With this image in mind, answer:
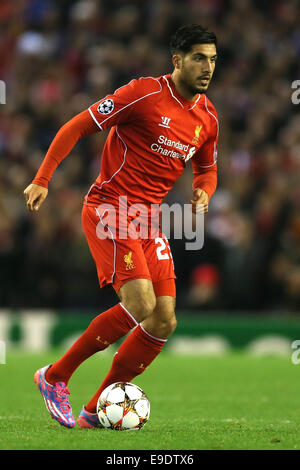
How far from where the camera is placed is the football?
210 inches

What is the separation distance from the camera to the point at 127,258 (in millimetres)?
5453

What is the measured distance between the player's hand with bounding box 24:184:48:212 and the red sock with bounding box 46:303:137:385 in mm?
777

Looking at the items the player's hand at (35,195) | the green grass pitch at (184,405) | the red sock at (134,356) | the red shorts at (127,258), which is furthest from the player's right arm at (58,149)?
the green grass pitch at (184,405)

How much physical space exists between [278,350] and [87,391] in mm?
4335

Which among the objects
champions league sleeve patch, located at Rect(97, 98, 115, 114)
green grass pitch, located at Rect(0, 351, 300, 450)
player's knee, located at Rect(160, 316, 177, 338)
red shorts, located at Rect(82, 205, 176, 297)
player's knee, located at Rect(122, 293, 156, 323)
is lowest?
green grass pitch, located at Rect(0, 351, 300, 450)

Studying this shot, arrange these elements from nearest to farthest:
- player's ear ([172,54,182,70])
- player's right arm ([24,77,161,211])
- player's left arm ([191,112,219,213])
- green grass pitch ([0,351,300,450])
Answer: green grass pitch ([0,351,300,450]), player's right arm ([24,77,161,211]), player's ear ([172,54,182,70]), player's left arm ([191,112,219,213])

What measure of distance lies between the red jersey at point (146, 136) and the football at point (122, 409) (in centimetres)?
119

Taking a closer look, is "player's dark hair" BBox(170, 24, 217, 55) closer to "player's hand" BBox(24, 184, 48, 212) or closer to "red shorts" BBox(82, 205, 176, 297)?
"red shorts" BBox(82, 205, 176, 297)

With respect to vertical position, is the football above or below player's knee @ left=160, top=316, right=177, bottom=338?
below

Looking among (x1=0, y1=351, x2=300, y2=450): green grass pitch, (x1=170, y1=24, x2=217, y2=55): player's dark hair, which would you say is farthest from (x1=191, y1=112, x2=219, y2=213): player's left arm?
(x1=0, y1=351, x2=300, y2=450): green grass pitch

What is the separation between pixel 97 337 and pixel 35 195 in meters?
0.95

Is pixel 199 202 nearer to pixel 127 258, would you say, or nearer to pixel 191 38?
pixel 127 258

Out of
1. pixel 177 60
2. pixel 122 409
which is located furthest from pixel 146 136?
pixel 122 409

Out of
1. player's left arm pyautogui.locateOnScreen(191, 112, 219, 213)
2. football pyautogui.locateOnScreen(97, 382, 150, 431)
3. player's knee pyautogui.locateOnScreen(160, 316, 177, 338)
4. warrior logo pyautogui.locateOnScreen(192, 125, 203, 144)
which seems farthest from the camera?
player's left arm pyautogui.locateOnScreen(191, 112, 219, 213)
